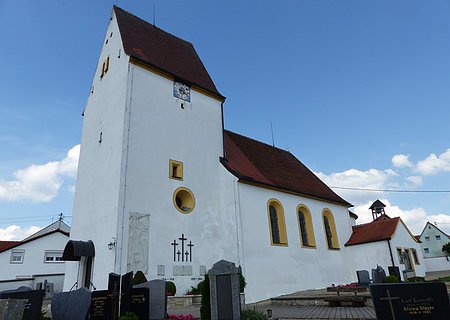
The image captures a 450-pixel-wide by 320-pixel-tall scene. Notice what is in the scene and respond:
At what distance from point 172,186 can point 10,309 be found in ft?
30.7

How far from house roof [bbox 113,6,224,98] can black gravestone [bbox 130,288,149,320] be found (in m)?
10.6

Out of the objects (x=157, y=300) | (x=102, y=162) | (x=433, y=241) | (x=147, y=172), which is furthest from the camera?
(x=433, y=241)

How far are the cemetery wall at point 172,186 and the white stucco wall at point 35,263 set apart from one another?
1607 cm

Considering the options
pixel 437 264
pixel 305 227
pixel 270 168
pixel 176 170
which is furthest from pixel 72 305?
pixel 437 264

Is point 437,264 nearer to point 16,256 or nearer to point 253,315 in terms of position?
point 253,315

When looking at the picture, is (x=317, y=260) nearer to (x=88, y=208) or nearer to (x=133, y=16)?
(x=88, y=208)

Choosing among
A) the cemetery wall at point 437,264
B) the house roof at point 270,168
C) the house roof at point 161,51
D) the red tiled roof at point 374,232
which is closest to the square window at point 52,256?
the house roof at point 270,168

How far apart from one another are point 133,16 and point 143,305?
16.2 metres

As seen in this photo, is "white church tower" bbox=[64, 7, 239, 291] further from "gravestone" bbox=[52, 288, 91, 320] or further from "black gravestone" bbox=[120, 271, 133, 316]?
"gravestone" bbox=[52, 288, 91, 320]

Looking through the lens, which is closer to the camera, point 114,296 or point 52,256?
point 114,296

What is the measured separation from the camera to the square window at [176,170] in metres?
15.4

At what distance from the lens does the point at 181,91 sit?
1741 centimetres

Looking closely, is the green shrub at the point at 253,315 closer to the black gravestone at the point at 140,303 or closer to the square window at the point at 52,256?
the black gravestone at the point at 140,303

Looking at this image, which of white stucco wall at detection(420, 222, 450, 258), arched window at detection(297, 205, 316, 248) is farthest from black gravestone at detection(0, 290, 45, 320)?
white stucco wall at detection(420, 222, 450, 258)
